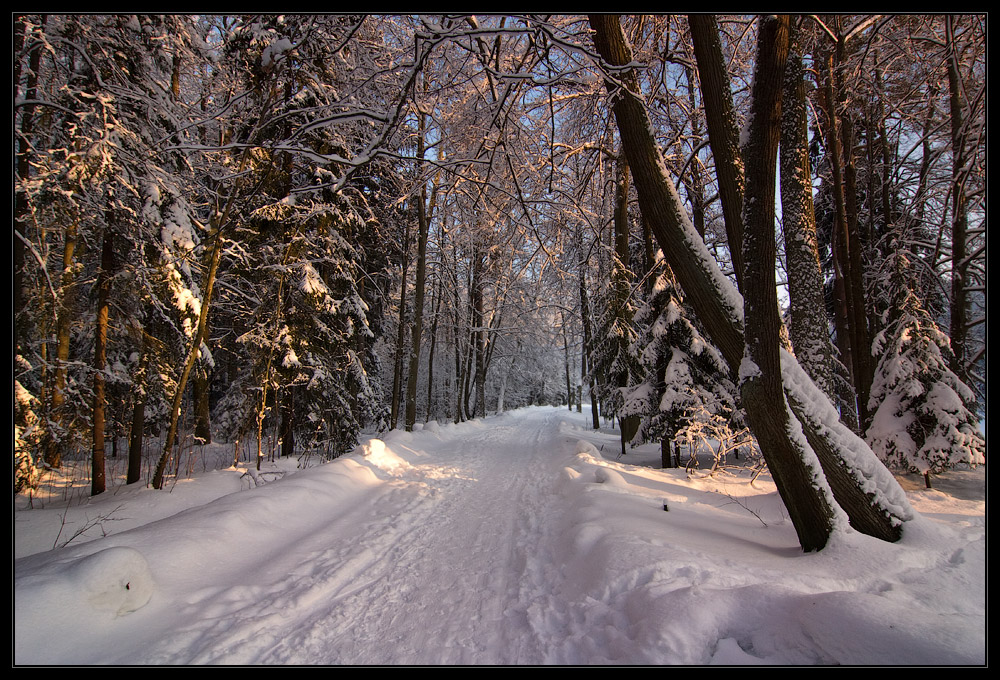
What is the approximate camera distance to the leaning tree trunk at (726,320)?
2.86 m

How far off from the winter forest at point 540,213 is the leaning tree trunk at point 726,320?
0.02 metres

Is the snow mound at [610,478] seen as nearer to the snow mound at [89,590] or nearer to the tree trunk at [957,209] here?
the tree trunk at [957,209]

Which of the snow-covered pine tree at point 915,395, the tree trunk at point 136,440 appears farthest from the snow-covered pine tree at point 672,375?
the tree trunk at point 136,440

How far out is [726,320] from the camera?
3.30 metres

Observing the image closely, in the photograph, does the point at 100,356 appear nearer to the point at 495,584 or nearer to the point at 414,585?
the point at 414,585

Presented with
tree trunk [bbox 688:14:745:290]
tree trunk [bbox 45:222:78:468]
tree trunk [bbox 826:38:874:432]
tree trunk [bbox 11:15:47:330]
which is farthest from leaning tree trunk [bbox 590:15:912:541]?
tree trunk [bbox 45:222:78:468]

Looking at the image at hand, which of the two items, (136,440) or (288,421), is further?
(288,421)

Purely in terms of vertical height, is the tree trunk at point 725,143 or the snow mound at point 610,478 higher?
the tree trunk at point 725,143

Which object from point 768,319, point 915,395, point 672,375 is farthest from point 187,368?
point 915,395

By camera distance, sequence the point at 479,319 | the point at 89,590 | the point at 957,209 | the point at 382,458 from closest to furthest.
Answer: the point at 89,590 < the point at 957,209 < the point at 382,458 < the point at 479,319

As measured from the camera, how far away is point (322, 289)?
909 cm

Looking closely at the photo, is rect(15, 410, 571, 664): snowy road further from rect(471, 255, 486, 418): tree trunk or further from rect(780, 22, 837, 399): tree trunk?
rect(471, 255, 486, 418): tree trunk

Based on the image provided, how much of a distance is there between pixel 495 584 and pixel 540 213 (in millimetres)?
4517

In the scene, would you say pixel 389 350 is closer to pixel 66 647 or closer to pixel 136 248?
pixel 136 248
